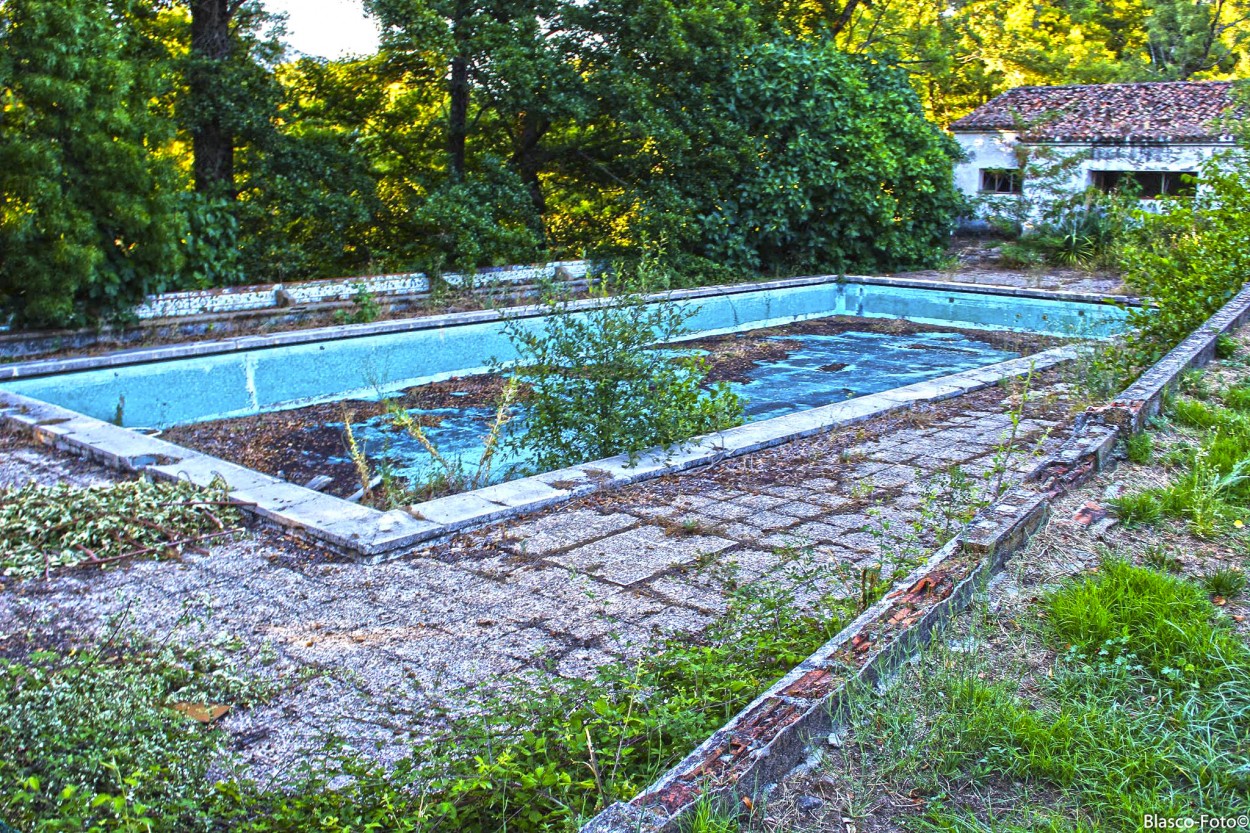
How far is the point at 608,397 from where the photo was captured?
5.67 m

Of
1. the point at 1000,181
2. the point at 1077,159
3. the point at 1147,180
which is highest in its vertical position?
the point at 1077,159

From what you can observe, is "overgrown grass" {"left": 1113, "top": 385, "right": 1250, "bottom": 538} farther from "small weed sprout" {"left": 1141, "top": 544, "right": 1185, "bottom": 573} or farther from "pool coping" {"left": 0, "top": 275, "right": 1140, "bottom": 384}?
"pool coping" {"left": 0, "top": 275, "right": 1140, "bottom": 384}

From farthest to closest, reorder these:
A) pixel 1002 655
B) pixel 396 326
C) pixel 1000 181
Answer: pixel 1000 181, pixel 396 326, pixel 1002 655

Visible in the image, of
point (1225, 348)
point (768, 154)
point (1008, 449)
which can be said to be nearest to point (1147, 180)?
point (768, 154)

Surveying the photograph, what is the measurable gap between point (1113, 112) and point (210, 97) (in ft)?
56.1

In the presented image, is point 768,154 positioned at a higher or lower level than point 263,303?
higher

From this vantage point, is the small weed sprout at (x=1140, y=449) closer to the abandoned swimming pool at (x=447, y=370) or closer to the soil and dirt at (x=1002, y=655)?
the soil and dirt at (x=1002, y=655)

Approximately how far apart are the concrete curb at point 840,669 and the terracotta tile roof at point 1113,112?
17837 millimetres

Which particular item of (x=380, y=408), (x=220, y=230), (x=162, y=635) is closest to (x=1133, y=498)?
(x=162, y=635)

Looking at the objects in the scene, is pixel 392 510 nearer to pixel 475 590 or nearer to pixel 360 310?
pixel 475 590

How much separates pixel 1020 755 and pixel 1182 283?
5506 mm

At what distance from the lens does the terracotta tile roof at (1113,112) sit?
1944cm

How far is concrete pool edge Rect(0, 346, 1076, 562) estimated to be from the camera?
434 centimetres

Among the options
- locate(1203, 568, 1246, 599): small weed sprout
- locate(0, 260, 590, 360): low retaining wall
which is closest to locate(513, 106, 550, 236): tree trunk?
locate(0, 260, 590, 360): low retaining wall
